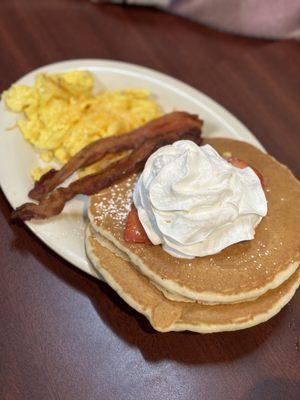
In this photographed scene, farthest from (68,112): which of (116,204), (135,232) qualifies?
(135,232)

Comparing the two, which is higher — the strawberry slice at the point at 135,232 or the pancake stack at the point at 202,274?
the strawberry slice at the point at 135,232

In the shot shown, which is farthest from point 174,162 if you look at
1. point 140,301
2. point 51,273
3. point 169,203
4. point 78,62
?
point 78,62

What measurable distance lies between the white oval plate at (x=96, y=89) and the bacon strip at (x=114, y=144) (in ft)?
0.26

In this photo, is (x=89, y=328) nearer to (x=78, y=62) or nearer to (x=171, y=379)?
(x=171, y=379)

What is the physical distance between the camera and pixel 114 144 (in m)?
1.93

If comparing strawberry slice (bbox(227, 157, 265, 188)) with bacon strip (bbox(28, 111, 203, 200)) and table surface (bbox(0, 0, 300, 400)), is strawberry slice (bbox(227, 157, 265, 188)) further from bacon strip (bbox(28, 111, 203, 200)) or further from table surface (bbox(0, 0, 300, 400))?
table surface (bbox(0, 0, 300, 400))

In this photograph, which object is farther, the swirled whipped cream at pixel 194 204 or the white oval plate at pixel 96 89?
the white oval plate at pixel 96 89

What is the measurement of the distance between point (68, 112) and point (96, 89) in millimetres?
245

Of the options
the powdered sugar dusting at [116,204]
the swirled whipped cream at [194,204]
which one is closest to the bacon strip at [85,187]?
the powdered sugar dusting at [116,204]

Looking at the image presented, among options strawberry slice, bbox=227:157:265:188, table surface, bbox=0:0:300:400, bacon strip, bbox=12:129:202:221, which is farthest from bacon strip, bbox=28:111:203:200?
strawberry slice, bbox=227:157:265:188

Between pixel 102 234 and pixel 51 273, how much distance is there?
0.82 ft

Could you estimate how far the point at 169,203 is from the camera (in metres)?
1.51

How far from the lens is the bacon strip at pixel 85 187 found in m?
1.70

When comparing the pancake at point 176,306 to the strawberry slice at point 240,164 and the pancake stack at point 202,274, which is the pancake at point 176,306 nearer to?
the pancake stack at point 202,274
